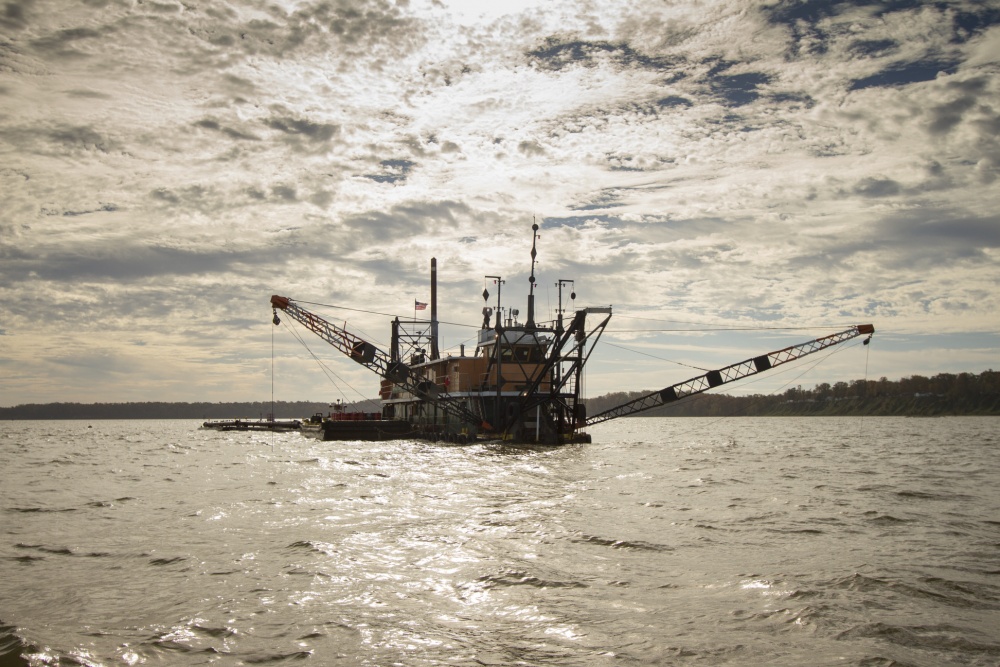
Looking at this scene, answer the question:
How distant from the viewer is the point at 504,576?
40.0 feet

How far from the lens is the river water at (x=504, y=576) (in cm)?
879

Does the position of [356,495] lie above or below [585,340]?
below

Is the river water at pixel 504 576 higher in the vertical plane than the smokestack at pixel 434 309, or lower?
lower

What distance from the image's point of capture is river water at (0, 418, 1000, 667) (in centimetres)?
879

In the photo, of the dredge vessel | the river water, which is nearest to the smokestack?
the dredge vessel

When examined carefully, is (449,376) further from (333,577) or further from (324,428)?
(333,577)

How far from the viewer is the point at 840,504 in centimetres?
2111

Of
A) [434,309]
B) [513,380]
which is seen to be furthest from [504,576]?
[434,309]

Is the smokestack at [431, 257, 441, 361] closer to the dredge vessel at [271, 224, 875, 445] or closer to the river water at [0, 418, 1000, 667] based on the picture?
the dredge vessel at [271, 224, 875, 445]

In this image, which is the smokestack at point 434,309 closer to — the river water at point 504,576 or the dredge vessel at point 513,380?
the dredge vessel at point 513,380

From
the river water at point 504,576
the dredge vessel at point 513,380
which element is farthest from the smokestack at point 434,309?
the river water at point 504,576

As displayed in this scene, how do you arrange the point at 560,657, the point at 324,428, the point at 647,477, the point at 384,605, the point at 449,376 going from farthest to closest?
1. the point at 324,428
2. the point at 449,376
3. the point at 647,477
4. the point at 384,605
5. the point at 560,657

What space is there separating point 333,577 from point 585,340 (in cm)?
3911

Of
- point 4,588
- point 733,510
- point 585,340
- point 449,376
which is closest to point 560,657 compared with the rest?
point 4,588
